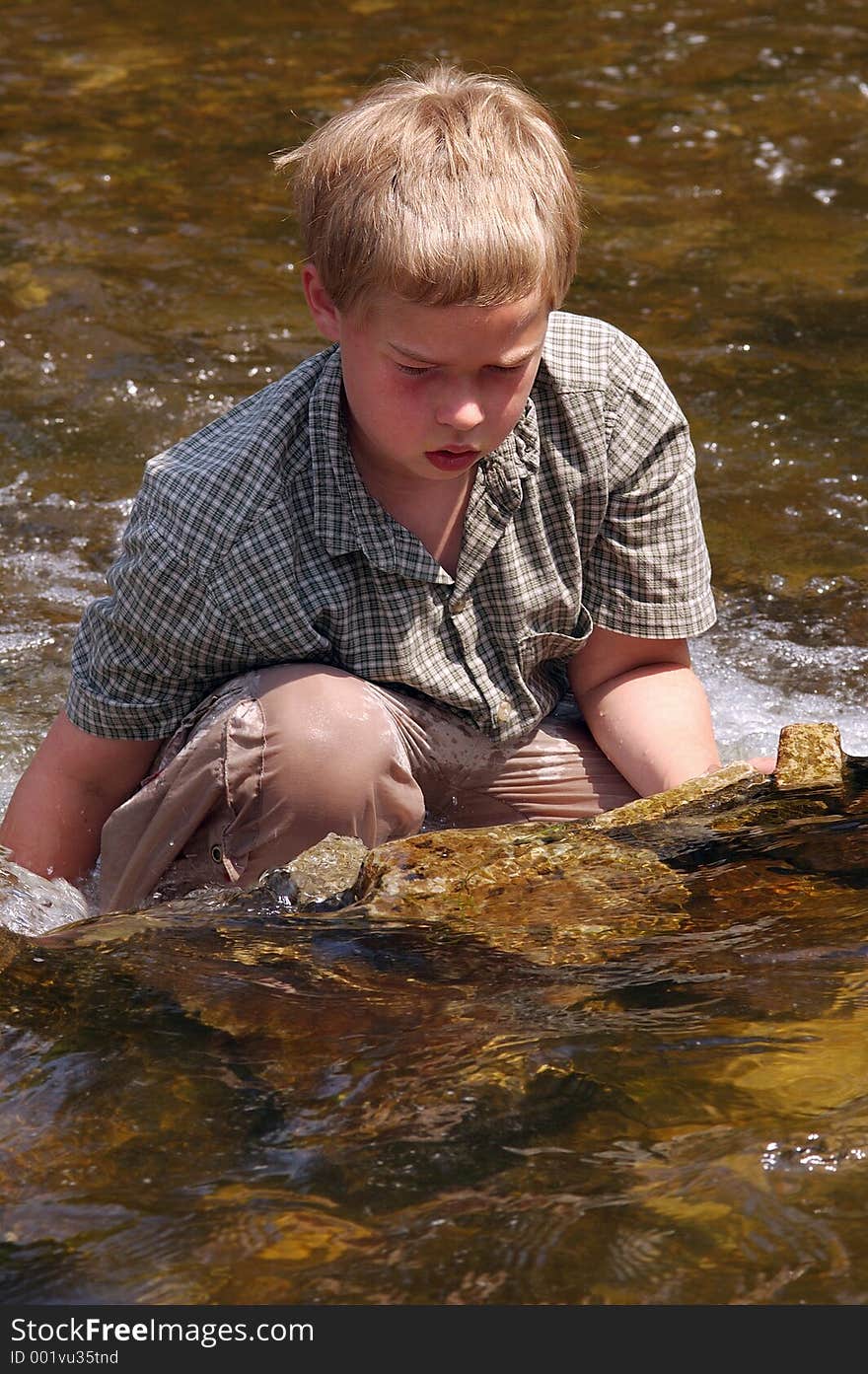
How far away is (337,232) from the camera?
2264mm

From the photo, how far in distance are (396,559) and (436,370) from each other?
37 cm

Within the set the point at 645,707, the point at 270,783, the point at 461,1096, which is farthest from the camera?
the point at 645,707

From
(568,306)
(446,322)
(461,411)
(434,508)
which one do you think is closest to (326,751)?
(434,508)

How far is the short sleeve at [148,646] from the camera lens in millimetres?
2510

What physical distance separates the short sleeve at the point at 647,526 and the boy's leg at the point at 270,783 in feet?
1.42

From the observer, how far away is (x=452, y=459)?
2.36 meters

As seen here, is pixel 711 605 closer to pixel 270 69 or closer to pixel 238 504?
pixel 238 504

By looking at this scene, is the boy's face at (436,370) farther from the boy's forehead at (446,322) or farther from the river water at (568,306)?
the river water at (568,306)

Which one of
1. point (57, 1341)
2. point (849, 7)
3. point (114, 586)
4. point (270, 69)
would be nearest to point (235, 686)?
point (114, 586)

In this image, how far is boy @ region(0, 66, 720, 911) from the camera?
231 cm

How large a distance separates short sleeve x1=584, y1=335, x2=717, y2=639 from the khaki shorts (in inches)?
11.5

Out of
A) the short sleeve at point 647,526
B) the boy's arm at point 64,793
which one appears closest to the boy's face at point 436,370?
the short sleeve at point 647,526

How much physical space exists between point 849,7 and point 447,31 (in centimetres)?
164

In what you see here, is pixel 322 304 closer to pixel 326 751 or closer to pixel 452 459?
pixel 452 459
